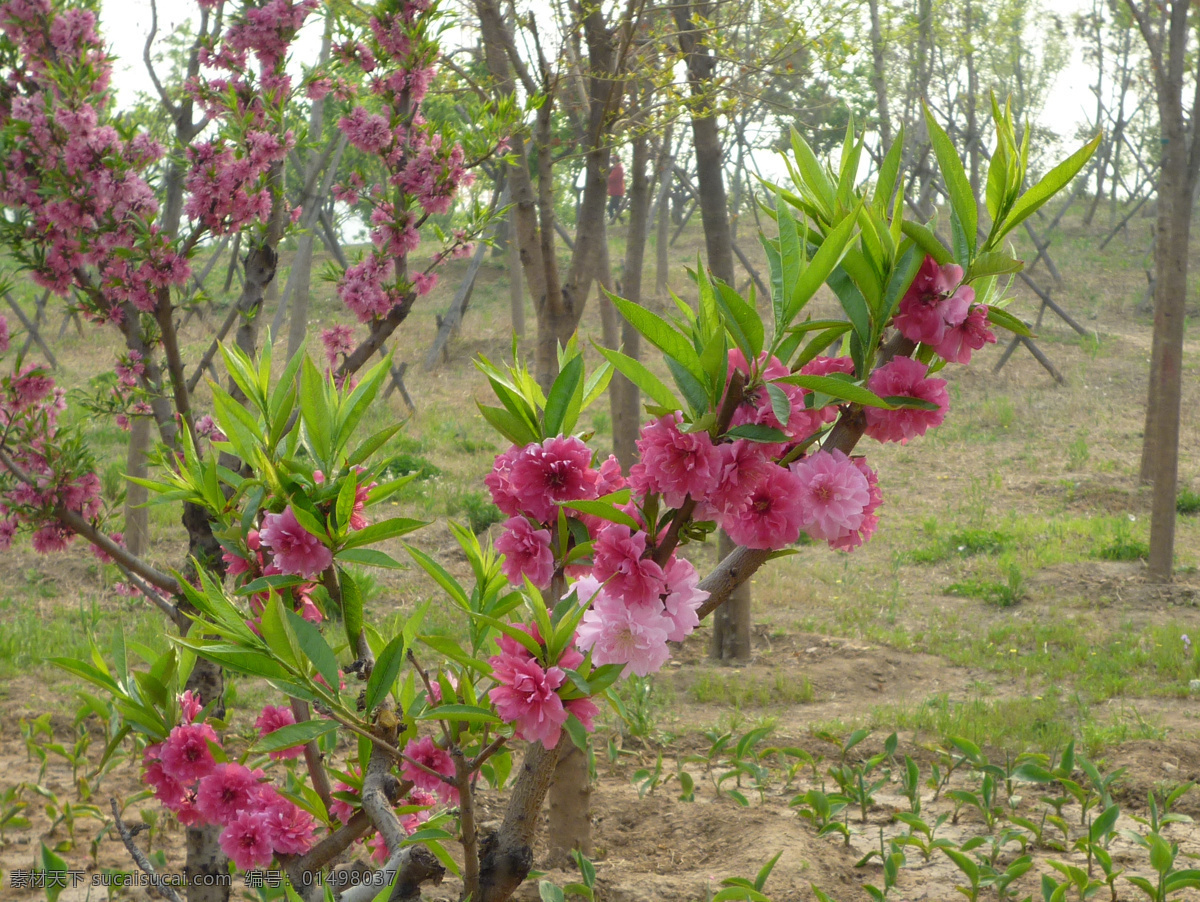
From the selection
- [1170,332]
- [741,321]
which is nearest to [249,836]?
[741,321]

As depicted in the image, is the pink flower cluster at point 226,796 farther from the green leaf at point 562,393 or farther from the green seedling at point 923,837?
the green seedling at point 923,837

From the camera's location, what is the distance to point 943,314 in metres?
1.06

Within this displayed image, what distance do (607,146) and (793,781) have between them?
9.02 ft

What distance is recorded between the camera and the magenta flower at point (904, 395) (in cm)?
106

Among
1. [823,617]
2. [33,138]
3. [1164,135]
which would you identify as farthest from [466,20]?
[1164,135]

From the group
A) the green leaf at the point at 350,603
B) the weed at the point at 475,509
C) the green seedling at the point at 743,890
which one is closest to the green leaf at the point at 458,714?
the green leaf at the point at 350,603

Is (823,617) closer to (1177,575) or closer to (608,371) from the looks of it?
(1177,575)

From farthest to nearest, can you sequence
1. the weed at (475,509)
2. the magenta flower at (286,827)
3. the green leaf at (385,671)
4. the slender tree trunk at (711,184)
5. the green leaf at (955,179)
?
the weed at (475,509) → the slender tree trunk at (711,184) → the magenta flower at (286,827) → the green leaf at (385,671) → the green leaf at (955,179)

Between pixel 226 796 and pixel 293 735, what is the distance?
72 cm

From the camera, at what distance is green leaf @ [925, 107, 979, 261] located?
1.02 metres

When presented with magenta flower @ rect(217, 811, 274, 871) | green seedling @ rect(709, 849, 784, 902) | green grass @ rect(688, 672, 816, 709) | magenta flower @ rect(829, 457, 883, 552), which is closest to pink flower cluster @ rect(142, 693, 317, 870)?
magenta flower @ rect(217, 811, 274, 871)

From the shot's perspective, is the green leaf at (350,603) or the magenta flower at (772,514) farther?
the green leaf at (350,603)

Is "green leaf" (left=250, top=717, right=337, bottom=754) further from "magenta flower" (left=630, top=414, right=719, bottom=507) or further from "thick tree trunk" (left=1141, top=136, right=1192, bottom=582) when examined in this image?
"thick tree trunk" (left=1141, top=136, right=1192, bottom=582)

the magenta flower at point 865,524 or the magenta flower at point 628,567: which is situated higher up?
the magenta flower at point 865,524
